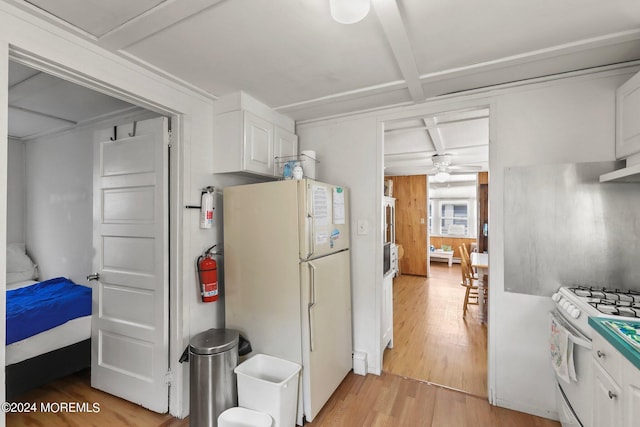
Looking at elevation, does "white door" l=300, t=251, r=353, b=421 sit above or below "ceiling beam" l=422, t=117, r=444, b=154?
below

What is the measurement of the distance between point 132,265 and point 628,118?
3389 millimetres

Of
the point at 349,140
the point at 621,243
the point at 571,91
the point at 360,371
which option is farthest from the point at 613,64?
the point at 360,371

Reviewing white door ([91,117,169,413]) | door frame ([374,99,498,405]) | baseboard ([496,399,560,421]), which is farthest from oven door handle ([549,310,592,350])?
white door ([91,117,169,413])

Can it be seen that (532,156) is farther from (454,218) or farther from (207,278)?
(454,218)

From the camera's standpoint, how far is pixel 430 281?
6.12 m

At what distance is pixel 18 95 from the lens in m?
2.30

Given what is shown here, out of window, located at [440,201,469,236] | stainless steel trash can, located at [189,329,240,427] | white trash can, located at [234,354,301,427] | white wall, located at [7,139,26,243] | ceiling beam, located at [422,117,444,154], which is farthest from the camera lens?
window, located at [440,201,469,236]

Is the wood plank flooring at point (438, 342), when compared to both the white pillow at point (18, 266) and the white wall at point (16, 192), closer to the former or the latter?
the white pillow at point (18, 266)

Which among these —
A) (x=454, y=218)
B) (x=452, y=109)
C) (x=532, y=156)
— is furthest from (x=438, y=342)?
(x=454, y=218)

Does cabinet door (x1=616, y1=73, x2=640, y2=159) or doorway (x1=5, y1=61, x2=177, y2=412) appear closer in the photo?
cabinet door (x1=616, y1=73, x2=640, y2=159)

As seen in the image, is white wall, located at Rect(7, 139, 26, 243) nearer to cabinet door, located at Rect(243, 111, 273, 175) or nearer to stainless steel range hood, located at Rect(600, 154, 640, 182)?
cabinet door, located at Rect(243, 111, 273, 175)

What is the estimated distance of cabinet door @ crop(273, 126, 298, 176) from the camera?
8.32ft

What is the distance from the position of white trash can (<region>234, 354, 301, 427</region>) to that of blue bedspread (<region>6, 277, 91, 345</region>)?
1.63m

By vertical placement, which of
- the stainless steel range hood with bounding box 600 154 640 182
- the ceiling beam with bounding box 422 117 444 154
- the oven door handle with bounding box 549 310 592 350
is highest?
the ceiling beam with bounding box 422 117 444 154
